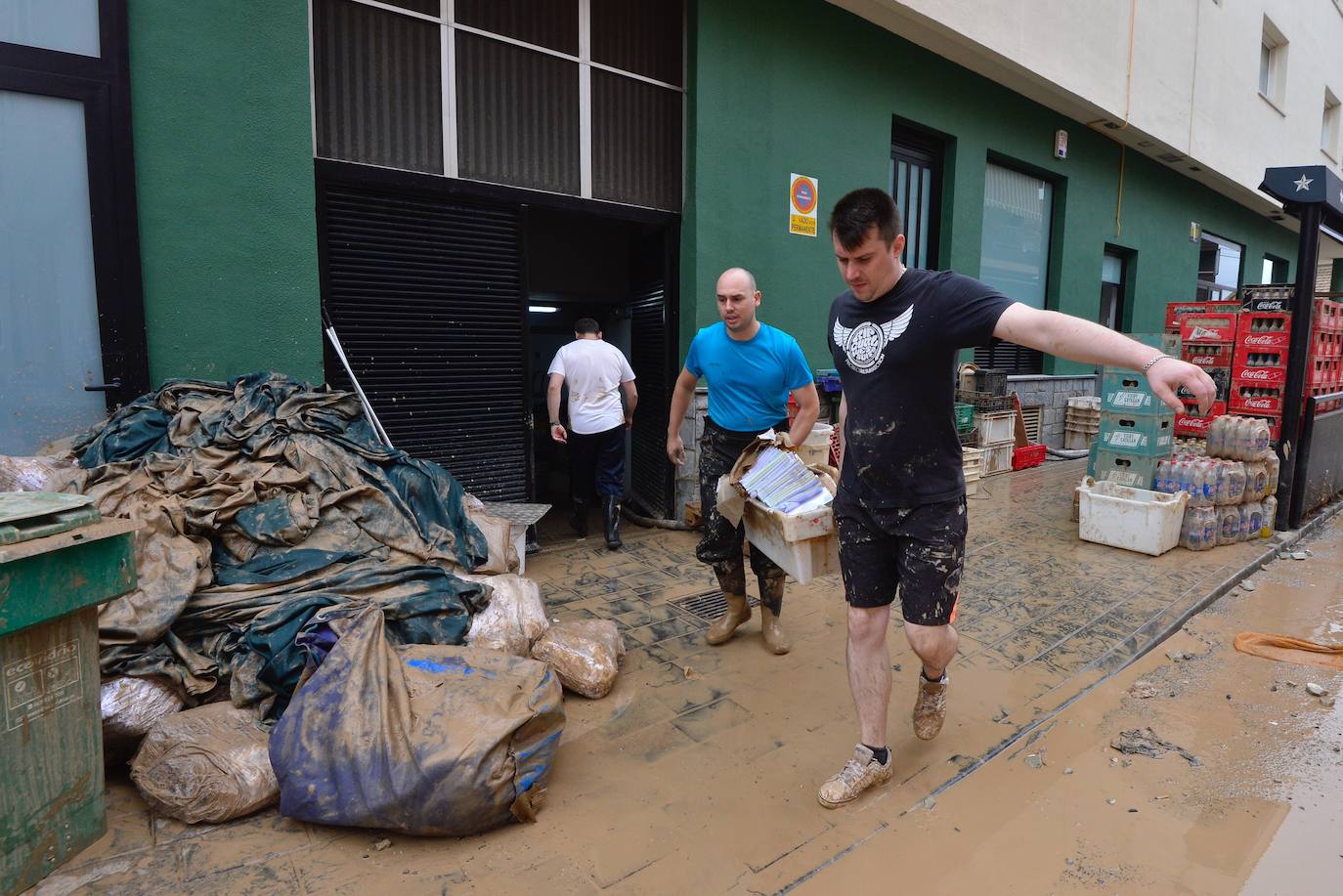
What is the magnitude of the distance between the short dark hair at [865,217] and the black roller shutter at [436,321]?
352cm

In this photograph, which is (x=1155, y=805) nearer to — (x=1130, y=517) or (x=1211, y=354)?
(x=1130, y=517)

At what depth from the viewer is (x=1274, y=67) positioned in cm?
1417

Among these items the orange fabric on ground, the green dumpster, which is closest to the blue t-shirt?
the green dumpster

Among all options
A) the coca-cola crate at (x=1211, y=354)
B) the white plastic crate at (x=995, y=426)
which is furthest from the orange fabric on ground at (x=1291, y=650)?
the white plastic crate at (x=995, y=426)

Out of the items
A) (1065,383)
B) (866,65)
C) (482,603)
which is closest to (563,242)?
(866,65)

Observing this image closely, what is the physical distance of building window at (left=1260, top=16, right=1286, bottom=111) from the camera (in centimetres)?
1387

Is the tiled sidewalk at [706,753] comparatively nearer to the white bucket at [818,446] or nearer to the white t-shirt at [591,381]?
the white t-shirt at [591,381]

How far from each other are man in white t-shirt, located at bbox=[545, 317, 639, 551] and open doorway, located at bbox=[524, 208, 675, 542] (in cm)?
57

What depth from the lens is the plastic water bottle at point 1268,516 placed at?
6031 millimetres

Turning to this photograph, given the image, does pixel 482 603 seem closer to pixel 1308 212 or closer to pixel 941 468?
pixel 941 468

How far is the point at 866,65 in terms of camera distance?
286 inches

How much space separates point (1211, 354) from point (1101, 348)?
23.9 feet

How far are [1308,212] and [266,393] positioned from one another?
7787 millimetres

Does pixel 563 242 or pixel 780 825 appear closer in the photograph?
pixel 780 825
